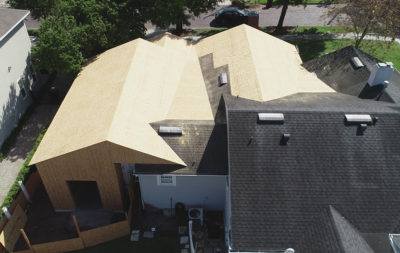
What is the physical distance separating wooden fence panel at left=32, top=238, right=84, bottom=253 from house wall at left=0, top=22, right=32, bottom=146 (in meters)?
11.8

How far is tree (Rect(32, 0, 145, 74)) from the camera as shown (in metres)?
27.8

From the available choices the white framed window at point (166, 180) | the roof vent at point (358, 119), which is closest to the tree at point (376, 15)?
the roof vent at point (358, 119)

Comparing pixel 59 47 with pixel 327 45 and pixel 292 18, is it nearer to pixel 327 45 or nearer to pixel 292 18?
pixel 327 45

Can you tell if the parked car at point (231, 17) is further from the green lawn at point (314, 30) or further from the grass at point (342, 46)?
the grass at point (342, 46)

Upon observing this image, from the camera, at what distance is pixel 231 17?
45.6 metres

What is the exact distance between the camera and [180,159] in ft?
69.7

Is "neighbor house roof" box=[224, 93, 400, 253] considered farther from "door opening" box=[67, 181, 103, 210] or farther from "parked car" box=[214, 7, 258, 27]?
"parked car" box=[214, 7, 258, 27]

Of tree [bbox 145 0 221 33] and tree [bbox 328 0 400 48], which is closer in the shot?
tree [bbox 328 0 400 48]

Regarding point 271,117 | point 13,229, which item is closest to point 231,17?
point 271,117

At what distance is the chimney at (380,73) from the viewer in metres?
24.0

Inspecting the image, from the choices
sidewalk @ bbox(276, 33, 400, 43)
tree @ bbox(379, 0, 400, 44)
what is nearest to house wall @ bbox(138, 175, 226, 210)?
tree @ bbox(379, 0, 400, 44)

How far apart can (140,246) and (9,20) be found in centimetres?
2257

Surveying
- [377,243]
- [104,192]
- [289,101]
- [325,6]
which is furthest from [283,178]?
[325,6]

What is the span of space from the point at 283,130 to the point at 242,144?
2547 mm
